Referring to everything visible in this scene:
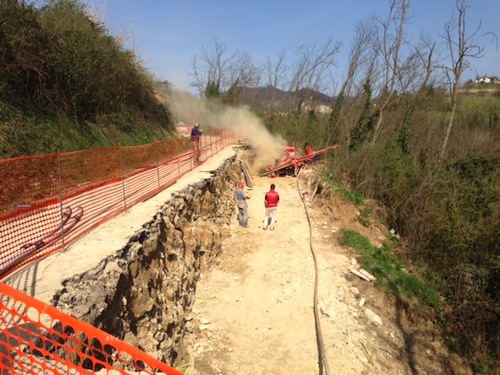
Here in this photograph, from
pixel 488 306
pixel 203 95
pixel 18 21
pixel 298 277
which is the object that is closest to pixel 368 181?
pixel 488 306

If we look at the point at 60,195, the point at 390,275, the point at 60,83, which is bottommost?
the point at 390,275

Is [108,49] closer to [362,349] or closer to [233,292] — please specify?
[233,292]

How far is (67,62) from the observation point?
1262cm

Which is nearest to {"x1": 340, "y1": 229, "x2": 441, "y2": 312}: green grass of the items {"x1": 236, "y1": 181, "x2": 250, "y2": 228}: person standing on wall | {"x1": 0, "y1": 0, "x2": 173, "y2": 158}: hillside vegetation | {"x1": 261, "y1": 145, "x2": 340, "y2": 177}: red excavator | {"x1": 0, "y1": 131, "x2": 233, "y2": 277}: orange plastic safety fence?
{"x1": 236, "y1": 181, "x2": 250, "y2": 228}: person standing on wall

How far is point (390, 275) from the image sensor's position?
9.72 metres

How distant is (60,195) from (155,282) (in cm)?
232

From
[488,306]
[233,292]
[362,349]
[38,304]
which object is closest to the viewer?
[38,304]

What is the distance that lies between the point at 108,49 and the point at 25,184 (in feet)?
41.8

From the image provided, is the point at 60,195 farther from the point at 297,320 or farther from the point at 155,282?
the point at 297,320

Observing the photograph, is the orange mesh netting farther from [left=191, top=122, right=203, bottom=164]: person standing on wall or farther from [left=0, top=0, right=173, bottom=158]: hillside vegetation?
[left=191, top=122, right=203, bottom=164]: person standing on wall

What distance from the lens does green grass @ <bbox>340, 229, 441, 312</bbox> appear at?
9260mm

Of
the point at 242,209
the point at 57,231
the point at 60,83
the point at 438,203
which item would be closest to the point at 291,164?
the point at 242,209

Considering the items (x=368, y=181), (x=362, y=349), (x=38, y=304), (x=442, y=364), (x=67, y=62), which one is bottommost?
(x=442, y=364)

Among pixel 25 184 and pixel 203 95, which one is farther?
pixel 203 95
